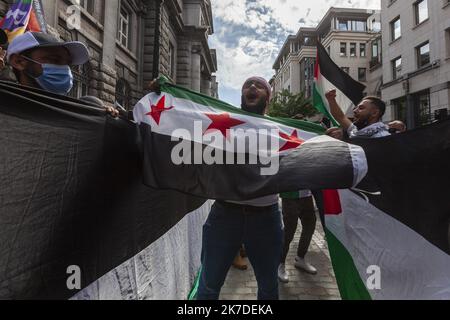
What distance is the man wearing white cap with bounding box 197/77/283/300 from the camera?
216 cm

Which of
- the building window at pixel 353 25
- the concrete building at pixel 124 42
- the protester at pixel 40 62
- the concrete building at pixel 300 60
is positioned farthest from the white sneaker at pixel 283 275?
the concrete building at pixel 300 60

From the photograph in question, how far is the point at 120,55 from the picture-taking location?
12.8m

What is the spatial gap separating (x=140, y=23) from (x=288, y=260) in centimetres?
1470

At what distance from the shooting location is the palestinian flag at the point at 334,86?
11.2ft

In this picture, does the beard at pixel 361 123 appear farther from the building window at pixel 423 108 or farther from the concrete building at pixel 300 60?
the concrete building at pixel 300 60

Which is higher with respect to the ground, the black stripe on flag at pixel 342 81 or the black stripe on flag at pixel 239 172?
the black stripe on flag at pixel 342 81

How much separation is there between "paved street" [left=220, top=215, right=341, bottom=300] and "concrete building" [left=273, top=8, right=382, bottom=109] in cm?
3141

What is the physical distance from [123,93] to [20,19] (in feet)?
35.2

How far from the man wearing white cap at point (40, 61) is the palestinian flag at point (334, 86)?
261cm

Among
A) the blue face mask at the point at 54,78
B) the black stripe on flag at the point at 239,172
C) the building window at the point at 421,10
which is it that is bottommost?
the black stripe on flag at the point at 239,172

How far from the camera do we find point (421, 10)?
21.3 meters

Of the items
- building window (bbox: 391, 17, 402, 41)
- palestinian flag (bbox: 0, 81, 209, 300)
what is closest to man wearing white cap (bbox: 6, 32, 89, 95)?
palestinian flag (bbox: 0, 81, 209, 300)

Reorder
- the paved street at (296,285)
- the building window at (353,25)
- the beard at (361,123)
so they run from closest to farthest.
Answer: the beard at (361,123) → the paved street at (296,285) → the building window at (353,25)
